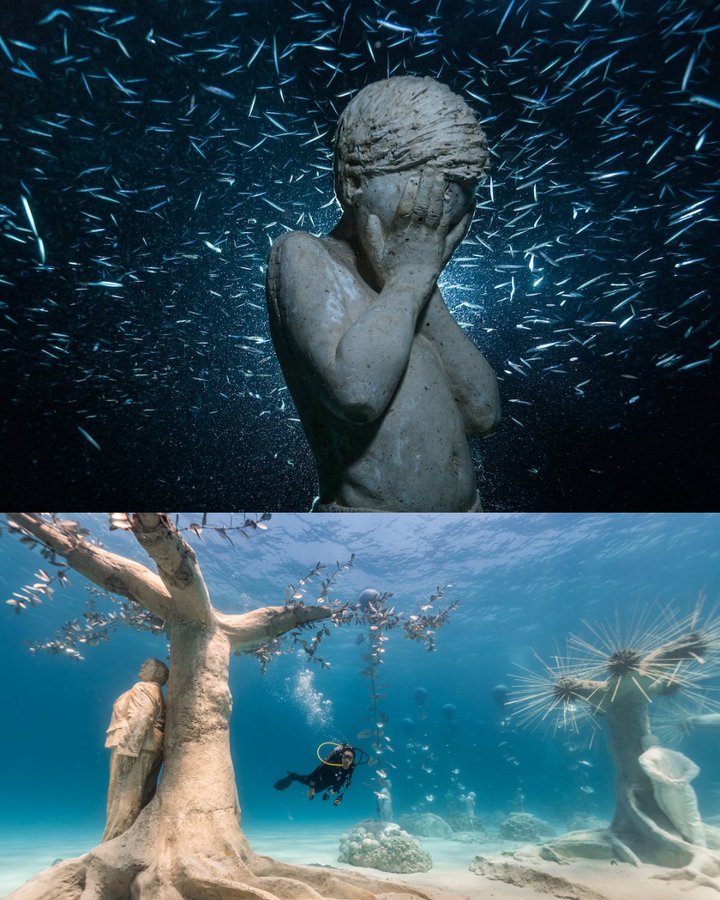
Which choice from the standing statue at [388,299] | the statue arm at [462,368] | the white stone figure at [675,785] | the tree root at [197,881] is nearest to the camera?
the tree root at [197,881]

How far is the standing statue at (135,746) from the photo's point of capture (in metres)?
2.06

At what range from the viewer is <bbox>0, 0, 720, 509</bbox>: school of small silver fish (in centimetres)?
457

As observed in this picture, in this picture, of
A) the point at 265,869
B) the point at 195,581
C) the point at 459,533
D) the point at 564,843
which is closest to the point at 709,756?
the point at 564,843

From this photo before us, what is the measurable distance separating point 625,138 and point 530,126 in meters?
0.87

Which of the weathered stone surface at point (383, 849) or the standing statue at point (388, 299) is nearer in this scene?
the weathered stone surface at point (383, 849)

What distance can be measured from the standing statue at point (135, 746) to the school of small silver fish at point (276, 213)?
366 cm

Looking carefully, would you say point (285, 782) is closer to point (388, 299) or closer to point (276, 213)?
point (388, 299)

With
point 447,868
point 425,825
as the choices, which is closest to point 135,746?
point 425,825

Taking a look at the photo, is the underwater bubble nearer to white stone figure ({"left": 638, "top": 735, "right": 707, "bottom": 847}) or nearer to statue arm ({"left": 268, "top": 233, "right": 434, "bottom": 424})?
statue arm ({"left": 268, "top": 233, "right": 434, "bottom": 424})

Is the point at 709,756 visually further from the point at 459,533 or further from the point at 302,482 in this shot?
the point at 302,482

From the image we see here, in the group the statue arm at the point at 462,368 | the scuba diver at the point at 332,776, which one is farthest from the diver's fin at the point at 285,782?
the statue arm at the point at 462,368

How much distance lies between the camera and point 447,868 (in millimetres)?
1962

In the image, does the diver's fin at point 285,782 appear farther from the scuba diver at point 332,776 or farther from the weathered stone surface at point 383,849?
the weathered stone surface at point 383,849

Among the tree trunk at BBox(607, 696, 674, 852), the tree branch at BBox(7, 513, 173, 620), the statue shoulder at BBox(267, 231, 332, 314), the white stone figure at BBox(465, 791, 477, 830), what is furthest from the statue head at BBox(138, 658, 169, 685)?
the tree trunk at BBox(607, 696, 674, 852)
